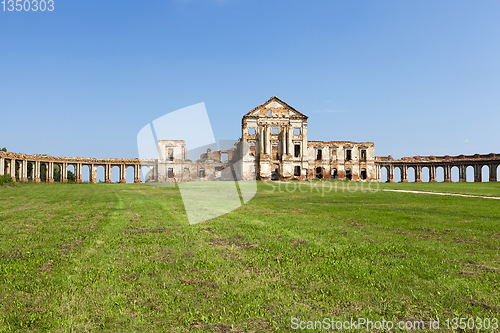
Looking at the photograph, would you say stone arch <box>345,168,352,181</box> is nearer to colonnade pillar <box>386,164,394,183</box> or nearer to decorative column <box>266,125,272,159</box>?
colonnade pillar <box>386,164,394,183</box>

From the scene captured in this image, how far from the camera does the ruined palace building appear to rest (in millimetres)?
55062

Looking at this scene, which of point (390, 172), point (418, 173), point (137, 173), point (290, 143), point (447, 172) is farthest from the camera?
point (137, 173)

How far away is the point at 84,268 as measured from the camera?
21.4ft

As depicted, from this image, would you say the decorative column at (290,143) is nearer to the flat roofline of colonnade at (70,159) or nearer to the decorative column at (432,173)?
the flat roofline of colonnade at (70,159)

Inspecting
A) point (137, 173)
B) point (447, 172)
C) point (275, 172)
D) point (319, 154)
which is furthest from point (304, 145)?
point (137, 173)

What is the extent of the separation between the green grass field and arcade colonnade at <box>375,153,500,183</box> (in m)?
61.6

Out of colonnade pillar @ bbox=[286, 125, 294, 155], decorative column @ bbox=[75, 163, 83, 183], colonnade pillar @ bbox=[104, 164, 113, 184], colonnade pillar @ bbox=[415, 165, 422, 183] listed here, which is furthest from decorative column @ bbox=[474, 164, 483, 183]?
decorative column @ bbox=[75, 163, 83, 183]

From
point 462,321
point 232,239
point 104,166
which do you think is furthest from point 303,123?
point 462,321

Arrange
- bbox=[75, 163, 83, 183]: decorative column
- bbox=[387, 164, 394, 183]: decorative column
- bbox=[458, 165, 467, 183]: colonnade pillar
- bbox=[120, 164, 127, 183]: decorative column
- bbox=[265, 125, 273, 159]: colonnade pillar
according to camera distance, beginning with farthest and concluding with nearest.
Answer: bbox=[387, 164, 394, 183]: decorative column
bbox=[120, 164, 127, 183]: decorative column
bbox=[75, 163, 83, 183]: decorative column
bbox=[458, 165, 467, 183]: colonnade pillar
bbox=[265, 125, 273, 159]: colonnade pillar

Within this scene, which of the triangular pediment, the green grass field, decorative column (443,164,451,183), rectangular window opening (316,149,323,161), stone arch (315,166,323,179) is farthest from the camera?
stone arch (315,166,323,179)

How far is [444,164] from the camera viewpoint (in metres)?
63.3

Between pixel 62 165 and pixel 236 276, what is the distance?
217 ft

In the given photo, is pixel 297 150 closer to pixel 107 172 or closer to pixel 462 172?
pixel 462 172

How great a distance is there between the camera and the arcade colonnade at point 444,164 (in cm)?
5944
